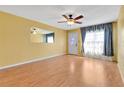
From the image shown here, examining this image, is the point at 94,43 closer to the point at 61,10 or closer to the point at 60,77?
the point at 61,10

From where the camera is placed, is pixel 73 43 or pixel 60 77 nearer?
pixel 60 77

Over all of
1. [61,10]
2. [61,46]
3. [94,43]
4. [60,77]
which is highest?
[61,10]

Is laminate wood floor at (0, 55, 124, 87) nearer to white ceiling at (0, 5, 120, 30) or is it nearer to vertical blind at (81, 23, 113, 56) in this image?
white ceiling at (0, 5, 120, 30)

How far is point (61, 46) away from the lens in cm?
810

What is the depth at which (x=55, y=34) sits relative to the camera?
7.38 metres

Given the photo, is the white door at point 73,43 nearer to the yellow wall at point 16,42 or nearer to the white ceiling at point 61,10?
the yellow wall at point 16,42

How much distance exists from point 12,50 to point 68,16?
8.45ft

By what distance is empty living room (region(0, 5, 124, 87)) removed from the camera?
298 cm

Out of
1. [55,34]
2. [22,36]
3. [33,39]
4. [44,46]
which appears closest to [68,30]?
[55,34]

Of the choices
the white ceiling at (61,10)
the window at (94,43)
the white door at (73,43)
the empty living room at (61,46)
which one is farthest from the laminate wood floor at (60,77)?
the white door at (73,43)

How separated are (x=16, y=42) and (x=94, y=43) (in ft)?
14.3

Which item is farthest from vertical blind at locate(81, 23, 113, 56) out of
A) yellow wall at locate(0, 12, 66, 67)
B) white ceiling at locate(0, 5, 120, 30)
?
yellow wall at locate(0, 12, 66, 67)

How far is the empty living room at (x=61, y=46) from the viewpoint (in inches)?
117

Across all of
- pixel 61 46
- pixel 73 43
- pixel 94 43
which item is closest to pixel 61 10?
pixel 94 43
